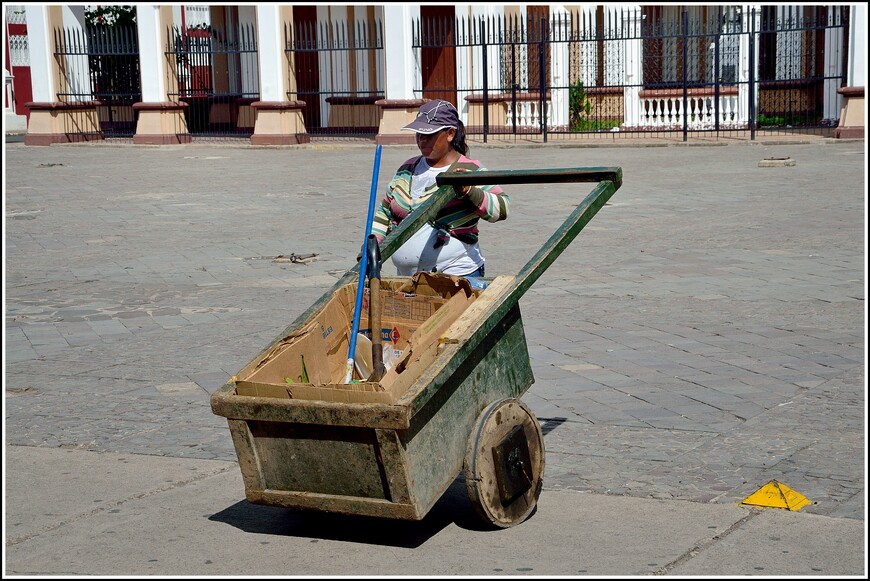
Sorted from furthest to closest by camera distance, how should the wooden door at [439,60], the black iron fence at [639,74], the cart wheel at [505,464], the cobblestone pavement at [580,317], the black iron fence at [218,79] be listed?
the black iron fence at [218,79]
the wooden door at [439,60]
the black iron fence at [639,74]
the cobblestone pavement at [580,317]
the cart wheel at [505,464]

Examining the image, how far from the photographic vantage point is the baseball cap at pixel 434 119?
5121mm

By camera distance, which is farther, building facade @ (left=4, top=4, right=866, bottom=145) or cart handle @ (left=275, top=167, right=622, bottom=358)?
building facade @ (left=4, top=4, right=866, bottom=145)

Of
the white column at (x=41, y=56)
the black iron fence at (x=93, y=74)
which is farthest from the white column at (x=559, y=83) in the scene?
the white column at (x=41, y=56)

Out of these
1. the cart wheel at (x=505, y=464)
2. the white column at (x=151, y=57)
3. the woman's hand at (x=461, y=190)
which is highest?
the white column at (x=151, y=57)

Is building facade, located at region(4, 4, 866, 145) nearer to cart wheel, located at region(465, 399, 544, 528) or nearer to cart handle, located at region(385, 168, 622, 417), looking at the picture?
cart handle, located at region(385, 168, 622, 417)

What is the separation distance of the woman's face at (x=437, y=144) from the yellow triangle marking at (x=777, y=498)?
190 centimetres

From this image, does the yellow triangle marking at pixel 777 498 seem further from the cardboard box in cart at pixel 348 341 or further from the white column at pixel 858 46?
the white column at pixel 858 46

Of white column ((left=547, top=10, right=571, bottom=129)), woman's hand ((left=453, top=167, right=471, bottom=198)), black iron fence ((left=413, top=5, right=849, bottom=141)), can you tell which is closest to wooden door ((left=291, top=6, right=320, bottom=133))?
black iron fence ((left=413, top=5, right=849, bottom=141))

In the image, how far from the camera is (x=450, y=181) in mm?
4906

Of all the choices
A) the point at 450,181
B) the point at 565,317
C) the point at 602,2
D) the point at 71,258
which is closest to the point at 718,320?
the point at 565,317

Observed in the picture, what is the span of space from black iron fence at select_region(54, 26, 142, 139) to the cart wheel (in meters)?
24.6

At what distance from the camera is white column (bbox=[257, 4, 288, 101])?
25.9 m

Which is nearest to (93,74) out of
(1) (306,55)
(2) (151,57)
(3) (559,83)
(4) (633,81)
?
(2) (151,57)

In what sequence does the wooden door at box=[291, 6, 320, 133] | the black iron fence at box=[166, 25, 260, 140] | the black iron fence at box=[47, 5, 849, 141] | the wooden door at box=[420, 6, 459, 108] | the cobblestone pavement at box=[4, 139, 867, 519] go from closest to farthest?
the cobblestone pavement at box=[4, 139, 867, 519], the black iron fence at box=[47, 5, 849, 141], the wooden door at box=[420, 6, 459, 108], the black iron fence at box=[166, 25, 260, 140], the wooden door at box=[291, 6, 320, 133]
